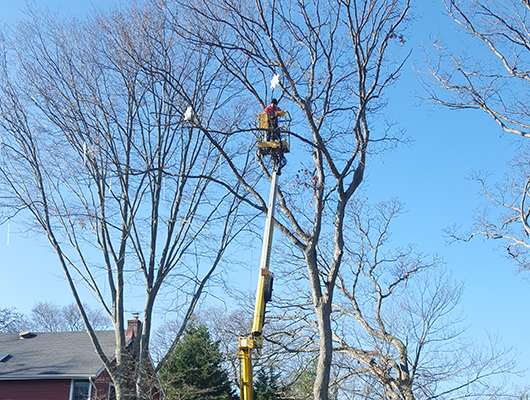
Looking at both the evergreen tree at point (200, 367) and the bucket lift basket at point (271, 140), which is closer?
the bucket lift basket at point (271, 140)

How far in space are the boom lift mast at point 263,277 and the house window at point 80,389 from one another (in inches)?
521

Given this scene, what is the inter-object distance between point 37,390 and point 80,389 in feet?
5.40

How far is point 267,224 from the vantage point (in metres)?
10.3

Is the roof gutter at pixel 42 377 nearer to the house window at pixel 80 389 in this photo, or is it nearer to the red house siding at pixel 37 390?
the red house siding at pixel 37 390

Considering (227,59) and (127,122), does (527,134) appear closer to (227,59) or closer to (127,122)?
(227,59)

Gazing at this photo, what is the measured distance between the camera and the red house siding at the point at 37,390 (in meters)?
20.8

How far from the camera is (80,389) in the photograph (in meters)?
20.9

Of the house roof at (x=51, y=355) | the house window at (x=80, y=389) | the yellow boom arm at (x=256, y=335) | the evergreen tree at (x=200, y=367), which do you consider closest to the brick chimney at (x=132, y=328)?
the house roof at (x=51, y=355)

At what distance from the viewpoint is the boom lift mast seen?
938cm

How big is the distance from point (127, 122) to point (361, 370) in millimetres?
8999

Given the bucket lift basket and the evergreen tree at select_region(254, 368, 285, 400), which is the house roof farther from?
the bucket lift basket

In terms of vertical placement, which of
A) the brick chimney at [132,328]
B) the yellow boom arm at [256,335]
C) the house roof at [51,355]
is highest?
the brick chimney at [132,328]

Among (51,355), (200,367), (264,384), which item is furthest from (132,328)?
(264,384)

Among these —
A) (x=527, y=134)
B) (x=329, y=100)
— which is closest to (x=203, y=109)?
(x=329, y=100)
